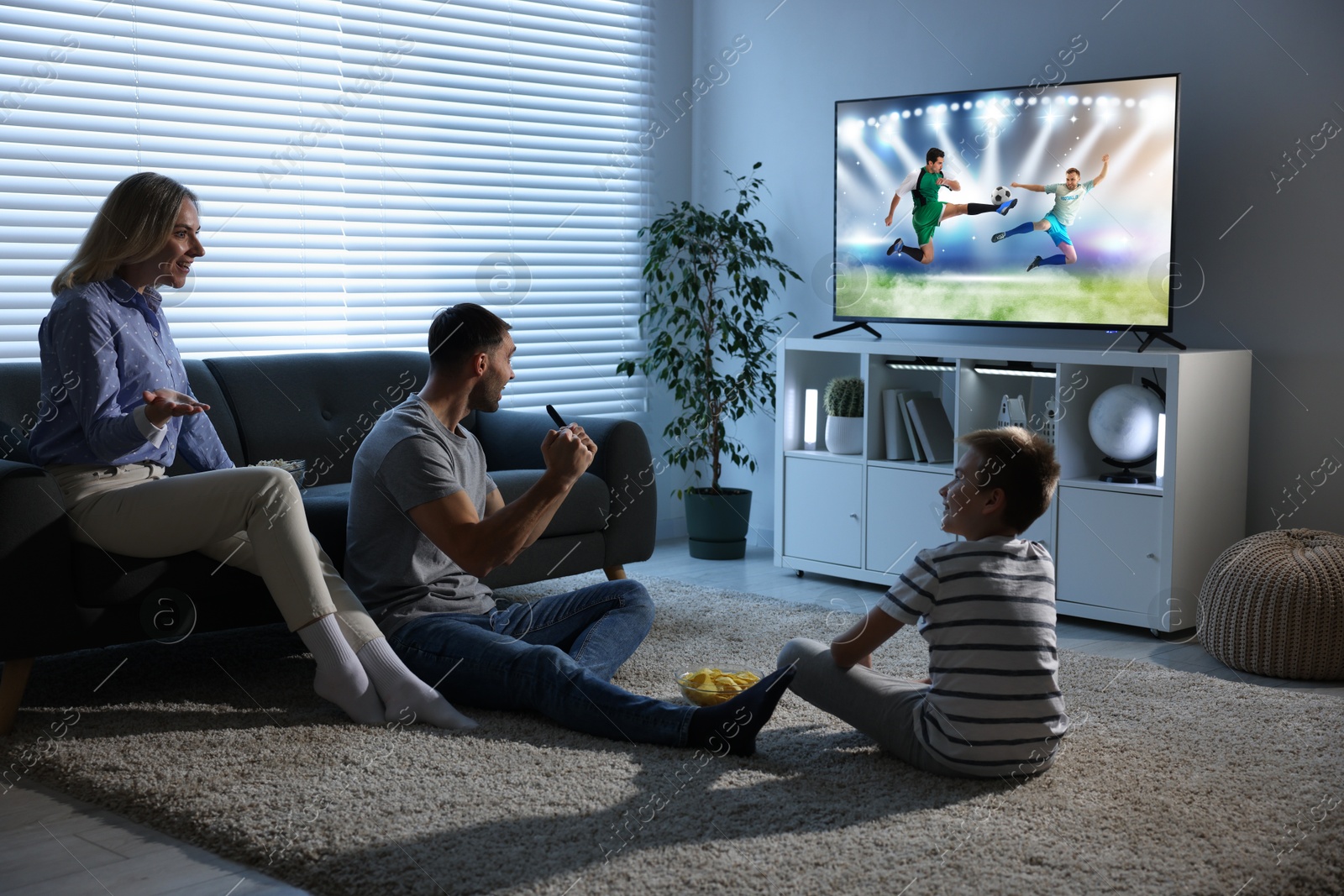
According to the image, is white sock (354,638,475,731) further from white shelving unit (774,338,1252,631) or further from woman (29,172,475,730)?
white shelving unit (774,338,1252,631)

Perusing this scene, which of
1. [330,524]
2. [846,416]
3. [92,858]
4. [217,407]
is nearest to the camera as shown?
[92,858]

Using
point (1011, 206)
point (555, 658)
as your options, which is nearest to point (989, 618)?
point (555, 658)

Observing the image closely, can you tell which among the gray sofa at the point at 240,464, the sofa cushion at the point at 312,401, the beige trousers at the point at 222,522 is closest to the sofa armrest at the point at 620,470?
the gray sofa at the point at 240,464

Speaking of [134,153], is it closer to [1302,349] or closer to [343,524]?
[343,524]

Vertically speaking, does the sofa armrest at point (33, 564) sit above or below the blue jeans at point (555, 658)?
above

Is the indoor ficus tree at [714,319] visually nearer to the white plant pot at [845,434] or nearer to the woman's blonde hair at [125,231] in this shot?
the white plant pot at [845,434]

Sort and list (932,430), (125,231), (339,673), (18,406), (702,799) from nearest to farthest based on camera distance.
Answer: (702,799) → (339,673) → (125,231) → (18,406) → (932,430)

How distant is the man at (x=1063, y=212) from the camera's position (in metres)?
3.84

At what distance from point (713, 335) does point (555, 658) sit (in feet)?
9.27

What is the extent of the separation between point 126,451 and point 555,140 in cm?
263

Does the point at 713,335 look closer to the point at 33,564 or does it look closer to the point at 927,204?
the point at 927,204

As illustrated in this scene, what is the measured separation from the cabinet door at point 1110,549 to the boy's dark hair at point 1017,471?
149cm

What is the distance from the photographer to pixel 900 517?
4.15 m

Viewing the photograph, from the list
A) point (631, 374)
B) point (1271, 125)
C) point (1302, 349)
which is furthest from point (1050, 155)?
point (631, 374)
